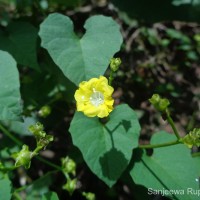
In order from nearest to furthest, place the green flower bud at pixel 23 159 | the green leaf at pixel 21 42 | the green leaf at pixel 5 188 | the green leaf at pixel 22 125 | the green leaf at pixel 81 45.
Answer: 1. the green flower bud at pixel 23 159
2. the green leaf at pixel 5 188
3. the green leaf at pixel 81 45
4. the green leaf at pixel 21 42
5. the green leaf at pixel 22 125

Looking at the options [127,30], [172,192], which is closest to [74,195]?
[172,192]

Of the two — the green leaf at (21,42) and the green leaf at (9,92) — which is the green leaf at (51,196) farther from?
the green leaf at (21,42)

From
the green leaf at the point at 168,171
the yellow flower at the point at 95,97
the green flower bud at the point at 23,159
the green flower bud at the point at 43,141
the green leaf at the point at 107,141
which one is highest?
the yellow flower at the point at 95,97

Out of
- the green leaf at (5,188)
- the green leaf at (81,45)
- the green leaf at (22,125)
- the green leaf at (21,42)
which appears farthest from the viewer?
the green leaf at (22,125)

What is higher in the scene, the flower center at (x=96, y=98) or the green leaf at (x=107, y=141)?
the flower center at (x=96, y=98)

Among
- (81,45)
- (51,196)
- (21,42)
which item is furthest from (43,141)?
(21,42)

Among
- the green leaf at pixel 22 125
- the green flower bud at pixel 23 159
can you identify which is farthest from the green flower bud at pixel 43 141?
the green leaf at pixel 22 125

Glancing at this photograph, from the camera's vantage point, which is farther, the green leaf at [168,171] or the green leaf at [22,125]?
the green leaf at [22,125]

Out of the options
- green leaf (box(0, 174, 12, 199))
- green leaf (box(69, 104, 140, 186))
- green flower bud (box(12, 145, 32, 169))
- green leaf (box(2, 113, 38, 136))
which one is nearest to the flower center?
green leaf (box(69, 104, 140, 186))

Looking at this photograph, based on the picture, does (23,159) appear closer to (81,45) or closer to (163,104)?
(163,104)
